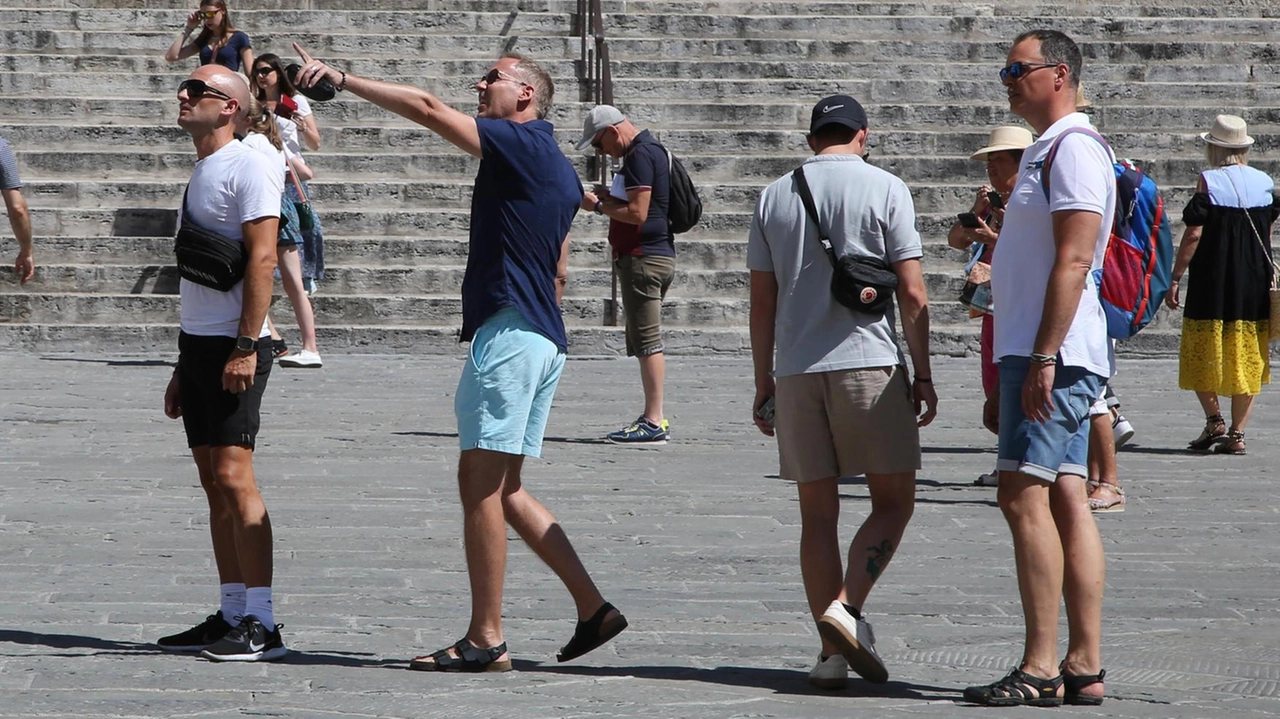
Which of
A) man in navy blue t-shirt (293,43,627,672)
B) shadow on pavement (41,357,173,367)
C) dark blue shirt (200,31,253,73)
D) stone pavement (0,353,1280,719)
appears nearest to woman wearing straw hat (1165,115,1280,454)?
stone pavement (0,353,1280,719)

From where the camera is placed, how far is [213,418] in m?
4.94

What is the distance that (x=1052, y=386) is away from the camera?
4.34 m

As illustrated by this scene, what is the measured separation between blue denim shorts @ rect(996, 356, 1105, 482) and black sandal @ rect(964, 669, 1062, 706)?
49cm

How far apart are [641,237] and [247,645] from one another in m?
4.56

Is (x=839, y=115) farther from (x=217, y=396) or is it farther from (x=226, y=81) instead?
(x=217, y=396)

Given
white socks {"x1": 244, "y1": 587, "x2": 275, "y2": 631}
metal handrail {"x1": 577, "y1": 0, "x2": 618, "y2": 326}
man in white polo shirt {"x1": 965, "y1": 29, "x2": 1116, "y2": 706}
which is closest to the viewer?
man in white polo shirt {"x1": 965, "y1": 29, "x2": 1116, "y2": 706}

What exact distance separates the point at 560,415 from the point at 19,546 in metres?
3.89

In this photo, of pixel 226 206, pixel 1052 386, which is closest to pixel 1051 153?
pixel 1052 386

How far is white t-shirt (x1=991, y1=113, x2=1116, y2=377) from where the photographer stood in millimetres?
4309


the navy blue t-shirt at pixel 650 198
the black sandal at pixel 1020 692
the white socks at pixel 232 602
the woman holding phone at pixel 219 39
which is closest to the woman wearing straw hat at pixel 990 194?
the navy blue t-shirt at pixel 650 198

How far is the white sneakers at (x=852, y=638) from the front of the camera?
4.46 m

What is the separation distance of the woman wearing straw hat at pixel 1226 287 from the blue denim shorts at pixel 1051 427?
4852 mm

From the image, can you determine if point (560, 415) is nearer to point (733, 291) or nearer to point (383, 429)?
point (383, 429)

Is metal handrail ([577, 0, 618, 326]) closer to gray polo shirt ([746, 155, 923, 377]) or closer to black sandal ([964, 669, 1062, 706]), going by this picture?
gray polo shirt ([746, 155, 923, 377])
